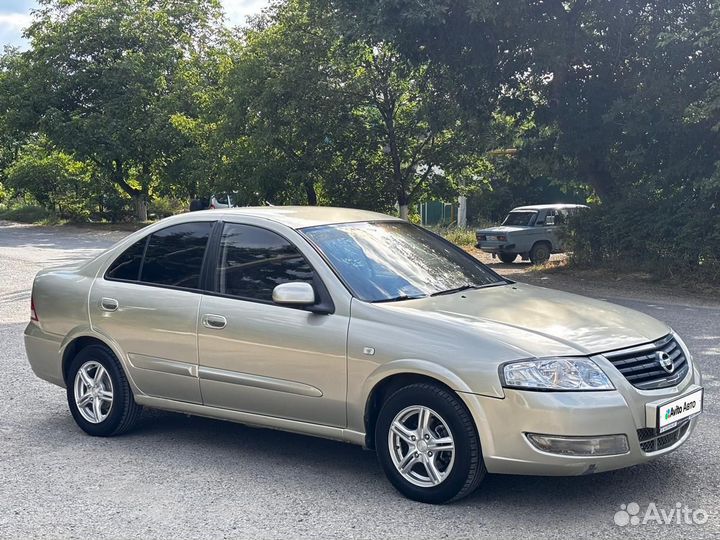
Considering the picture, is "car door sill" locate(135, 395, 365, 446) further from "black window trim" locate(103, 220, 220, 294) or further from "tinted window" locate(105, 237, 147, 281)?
"tinted window" locate(105, 237, 147, 281)

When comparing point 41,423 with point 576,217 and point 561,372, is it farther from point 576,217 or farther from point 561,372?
point 576,217

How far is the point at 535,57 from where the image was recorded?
17.3 metres

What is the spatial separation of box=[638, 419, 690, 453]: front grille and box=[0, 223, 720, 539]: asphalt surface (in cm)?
31

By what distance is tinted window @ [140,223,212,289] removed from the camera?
20.9 ft

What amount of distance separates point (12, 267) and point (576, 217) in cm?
1215

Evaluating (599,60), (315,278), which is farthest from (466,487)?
(599,60)

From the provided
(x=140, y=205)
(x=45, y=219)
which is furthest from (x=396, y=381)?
(x=45, y=219)

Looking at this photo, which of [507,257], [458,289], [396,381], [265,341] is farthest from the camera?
[507,257]

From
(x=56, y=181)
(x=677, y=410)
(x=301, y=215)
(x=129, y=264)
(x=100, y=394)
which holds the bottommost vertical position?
(x=100, y=394)

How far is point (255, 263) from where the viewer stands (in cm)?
609

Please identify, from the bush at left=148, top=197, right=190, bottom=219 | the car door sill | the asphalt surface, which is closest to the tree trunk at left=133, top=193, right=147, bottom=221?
the bush at left=148, top=197, right=190, bottom=219

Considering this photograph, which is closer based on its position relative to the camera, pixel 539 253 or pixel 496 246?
pixel 496 246

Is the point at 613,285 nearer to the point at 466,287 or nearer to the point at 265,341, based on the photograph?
the point at 466,287

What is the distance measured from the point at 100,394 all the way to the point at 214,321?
128 cm
